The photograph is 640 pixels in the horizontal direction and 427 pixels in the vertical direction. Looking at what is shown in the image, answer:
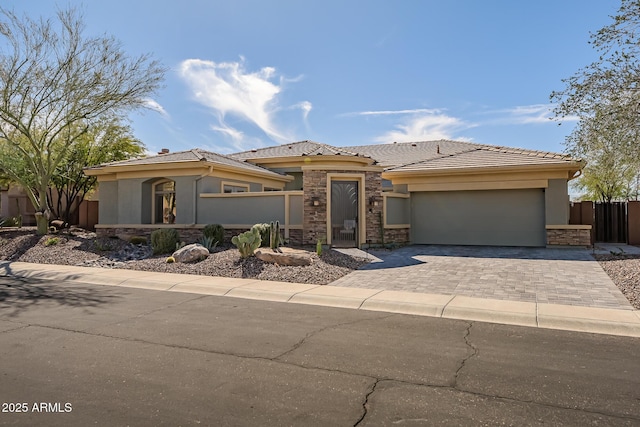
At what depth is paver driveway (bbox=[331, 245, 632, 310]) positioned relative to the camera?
912cm

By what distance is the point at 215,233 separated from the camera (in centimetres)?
1645

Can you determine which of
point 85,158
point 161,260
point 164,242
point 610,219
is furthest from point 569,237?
point 85,158

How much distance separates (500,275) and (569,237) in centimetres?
742

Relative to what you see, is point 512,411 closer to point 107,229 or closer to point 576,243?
point 576,243

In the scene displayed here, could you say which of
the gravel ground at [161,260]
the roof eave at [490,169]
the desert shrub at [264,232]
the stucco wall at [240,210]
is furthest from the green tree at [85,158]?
the roof eave at [490,169]

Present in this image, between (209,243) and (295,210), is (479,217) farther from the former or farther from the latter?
(209,243)

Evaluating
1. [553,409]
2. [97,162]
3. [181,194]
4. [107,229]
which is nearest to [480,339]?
[553,409]

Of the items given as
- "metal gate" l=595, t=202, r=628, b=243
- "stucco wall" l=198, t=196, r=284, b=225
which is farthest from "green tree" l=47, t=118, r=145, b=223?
"metal gate" l=595, t=202, r=628, b=243

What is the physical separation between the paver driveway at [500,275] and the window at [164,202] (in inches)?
406

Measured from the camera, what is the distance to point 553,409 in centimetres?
402

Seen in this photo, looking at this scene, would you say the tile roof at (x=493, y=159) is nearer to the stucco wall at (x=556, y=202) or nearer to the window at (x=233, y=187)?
the stucco wall at (x=556, y=202)

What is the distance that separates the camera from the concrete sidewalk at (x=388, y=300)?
7164 millimetres

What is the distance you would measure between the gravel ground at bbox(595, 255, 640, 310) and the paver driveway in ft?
0.52

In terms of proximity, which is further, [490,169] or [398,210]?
[398,210]
